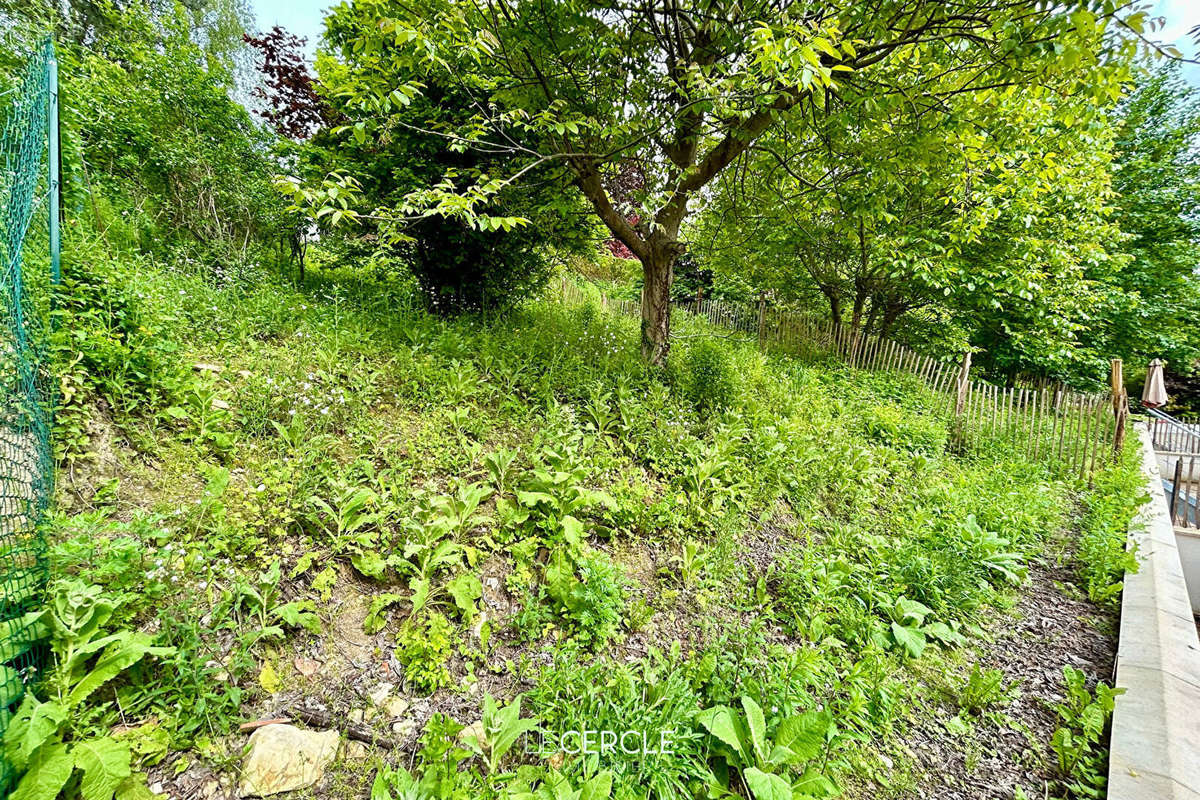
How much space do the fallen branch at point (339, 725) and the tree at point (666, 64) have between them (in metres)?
2.59

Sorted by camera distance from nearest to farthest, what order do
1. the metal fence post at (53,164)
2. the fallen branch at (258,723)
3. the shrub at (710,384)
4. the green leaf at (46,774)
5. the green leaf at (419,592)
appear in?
the green leaf at (46,774)
the fallen branch at (258,723)
the green leaf at (419,592)
the metal fence post at (53,164)
the shrub at (710,384)

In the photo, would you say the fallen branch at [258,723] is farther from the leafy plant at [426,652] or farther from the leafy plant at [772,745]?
the leafy plant at [772,745]

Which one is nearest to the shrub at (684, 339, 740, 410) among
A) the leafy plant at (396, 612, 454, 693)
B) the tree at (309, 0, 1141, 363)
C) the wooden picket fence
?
the tree at (309, 0, 1141, 363)

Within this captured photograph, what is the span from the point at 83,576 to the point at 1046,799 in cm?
425

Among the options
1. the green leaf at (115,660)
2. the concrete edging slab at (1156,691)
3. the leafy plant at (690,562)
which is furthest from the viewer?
the leafy plant at (690,562)

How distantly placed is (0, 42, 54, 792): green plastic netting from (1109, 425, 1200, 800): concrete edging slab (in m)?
4.43

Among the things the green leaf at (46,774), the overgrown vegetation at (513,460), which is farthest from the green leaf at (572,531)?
the green leaf at (46,774)

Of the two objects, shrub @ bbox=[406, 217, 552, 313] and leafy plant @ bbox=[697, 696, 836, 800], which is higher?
shrub @ bbox=[406, 217, 552, 313]

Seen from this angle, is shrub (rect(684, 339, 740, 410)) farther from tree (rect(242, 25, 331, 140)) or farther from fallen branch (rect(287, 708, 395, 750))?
tree (rect(242, 25, 331, 140))

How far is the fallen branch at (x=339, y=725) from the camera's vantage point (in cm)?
180

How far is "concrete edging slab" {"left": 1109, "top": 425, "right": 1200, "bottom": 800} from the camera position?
2.08 m

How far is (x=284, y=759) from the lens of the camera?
1.65 m

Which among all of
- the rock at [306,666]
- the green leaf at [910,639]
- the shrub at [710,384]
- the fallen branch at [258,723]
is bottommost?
the green leaf at [910,639]

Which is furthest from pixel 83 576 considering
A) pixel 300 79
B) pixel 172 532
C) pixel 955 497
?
pixel 300 79
